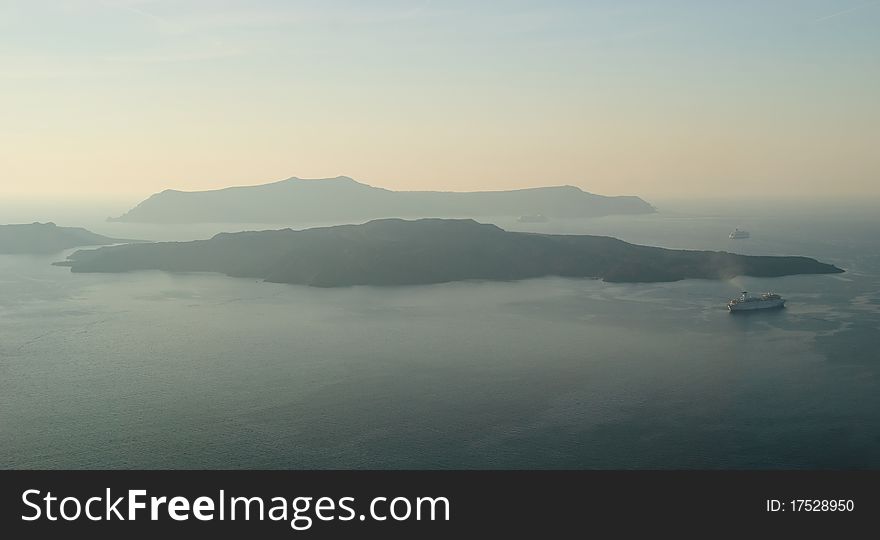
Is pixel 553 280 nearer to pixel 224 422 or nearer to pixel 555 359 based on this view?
pixel 555 359

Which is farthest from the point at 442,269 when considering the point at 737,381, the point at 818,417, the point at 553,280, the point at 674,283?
the point at 818,417

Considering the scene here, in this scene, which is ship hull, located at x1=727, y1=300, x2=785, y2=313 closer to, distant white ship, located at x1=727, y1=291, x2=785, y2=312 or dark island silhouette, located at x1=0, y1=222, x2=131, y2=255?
distant white ship, located at x1=727, y1=291, x2=785, y2=312

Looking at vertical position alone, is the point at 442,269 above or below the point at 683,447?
above

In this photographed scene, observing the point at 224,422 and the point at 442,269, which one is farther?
the point at 442,269

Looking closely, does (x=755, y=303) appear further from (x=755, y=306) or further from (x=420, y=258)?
(x=420, y=258)

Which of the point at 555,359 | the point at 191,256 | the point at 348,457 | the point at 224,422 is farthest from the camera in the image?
the point at 191,256
